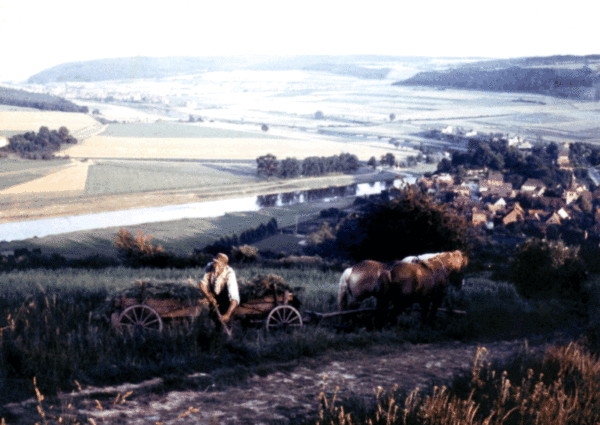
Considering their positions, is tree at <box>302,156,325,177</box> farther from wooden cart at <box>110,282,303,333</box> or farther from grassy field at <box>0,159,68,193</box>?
wooden cart at <box>110,282,303,333</box>

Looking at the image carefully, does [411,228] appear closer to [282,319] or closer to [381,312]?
[381,312]

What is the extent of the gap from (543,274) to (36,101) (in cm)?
3021

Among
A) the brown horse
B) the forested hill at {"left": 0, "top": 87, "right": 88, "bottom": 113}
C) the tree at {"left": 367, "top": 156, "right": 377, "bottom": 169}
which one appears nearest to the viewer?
the brown horse

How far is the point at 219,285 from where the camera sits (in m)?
6.26

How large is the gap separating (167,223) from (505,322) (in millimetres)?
19642

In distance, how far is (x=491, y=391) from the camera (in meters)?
4.50

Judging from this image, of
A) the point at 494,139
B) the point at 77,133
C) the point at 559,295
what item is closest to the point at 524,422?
the point at 559,295

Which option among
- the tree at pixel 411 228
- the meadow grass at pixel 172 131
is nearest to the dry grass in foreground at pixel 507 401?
the tree at pixel 411 228

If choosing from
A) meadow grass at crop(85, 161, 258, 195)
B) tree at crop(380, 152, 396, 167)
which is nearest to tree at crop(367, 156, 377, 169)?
tree at crop(380, 152, 396, 167)

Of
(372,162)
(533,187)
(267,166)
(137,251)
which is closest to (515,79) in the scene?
Result: (533,187)

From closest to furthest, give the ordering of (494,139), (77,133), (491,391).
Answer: (491,391)
(77,133)
(494,139)

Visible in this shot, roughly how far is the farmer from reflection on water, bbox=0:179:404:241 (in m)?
13.5

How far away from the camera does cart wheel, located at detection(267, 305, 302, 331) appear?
6738 mm

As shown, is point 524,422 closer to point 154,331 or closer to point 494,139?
point 154,331
